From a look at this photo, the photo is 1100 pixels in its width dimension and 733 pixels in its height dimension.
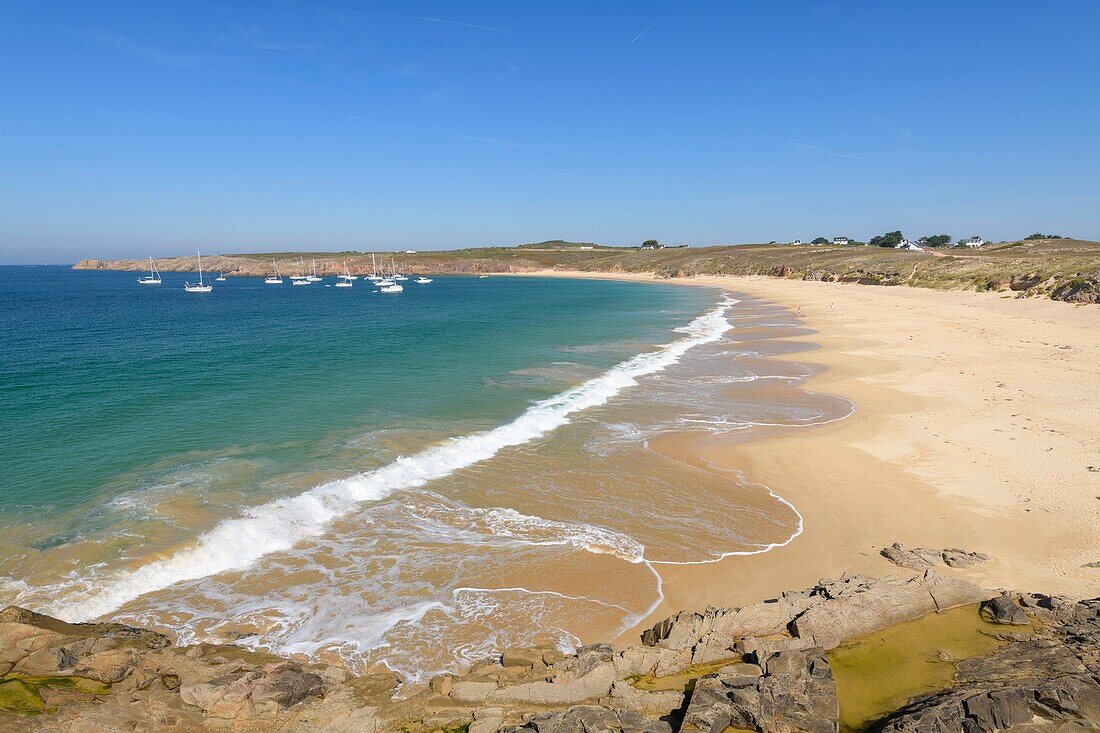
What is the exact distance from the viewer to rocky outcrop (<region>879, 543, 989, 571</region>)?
1008 centimetres

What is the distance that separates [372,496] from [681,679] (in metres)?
9.53

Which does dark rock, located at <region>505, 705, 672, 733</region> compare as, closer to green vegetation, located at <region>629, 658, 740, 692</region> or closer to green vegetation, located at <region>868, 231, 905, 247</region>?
green vegetation, located at <region>629, 658, 740, 692</region>

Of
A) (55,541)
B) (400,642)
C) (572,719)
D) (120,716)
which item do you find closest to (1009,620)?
(572,719)

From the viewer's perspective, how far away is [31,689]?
20.8ft

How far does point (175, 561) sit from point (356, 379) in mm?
16482

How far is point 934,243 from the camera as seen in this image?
161750 mm

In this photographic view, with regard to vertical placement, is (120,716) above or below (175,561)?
above

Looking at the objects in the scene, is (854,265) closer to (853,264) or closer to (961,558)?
(853,264)

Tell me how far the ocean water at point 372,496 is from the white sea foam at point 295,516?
0.18 ft

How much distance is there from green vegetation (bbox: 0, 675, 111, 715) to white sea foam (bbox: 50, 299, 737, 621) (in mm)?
3159

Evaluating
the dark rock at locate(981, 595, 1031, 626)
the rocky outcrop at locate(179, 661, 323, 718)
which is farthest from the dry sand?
the rocky outcrop at locate(179, 661, 323, 718)

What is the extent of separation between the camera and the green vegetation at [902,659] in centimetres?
614

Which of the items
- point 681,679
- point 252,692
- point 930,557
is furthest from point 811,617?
point 252,692

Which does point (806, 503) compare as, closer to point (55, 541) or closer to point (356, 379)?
point (55, 541)
